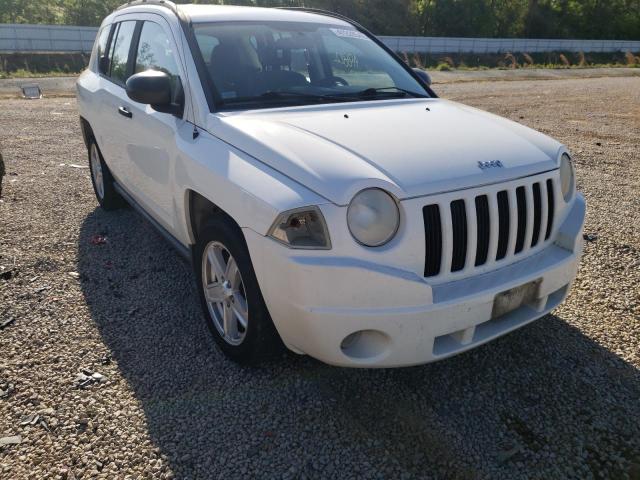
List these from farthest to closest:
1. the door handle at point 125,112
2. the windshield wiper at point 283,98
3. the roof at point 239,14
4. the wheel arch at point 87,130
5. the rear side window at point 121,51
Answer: the wheel arch at point 87,130 → the rear side window at point 121,51 → the door handle at point 125,112 → the roof at point 239,14 → the windshield wiper at point 283,98

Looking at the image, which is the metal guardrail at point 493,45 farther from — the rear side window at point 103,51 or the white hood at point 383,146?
the white hood at point 383,146

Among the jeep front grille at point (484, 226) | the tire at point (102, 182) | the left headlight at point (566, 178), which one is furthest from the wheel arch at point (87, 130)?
the left headlight at point (566, 178)

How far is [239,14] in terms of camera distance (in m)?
3.62

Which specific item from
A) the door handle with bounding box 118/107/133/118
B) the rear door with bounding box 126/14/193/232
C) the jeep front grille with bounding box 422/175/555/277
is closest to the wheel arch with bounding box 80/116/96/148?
the door handle with bounding box 118/107/133/118

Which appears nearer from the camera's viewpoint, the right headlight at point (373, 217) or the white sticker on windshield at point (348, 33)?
the right headlight at point (373, 217)

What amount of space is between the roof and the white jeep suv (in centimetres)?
2

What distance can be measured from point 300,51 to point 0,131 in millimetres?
7623

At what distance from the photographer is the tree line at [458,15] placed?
37344mm

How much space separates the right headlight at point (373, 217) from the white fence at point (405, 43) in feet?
81.5

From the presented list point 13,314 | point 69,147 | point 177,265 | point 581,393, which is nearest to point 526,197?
point 581,393

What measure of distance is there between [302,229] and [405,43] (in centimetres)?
2879

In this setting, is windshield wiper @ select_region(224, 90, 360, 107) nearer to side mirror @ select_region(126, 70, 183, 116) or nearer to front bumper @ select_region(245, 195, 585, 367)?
side mirror @ select_region(126, 70, 183, 116)

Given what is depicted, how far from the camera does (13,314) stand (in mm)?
3402

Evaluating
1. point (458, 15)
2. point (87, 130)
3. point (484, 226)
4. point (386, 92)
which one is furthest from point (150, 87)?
point (458, 15)
